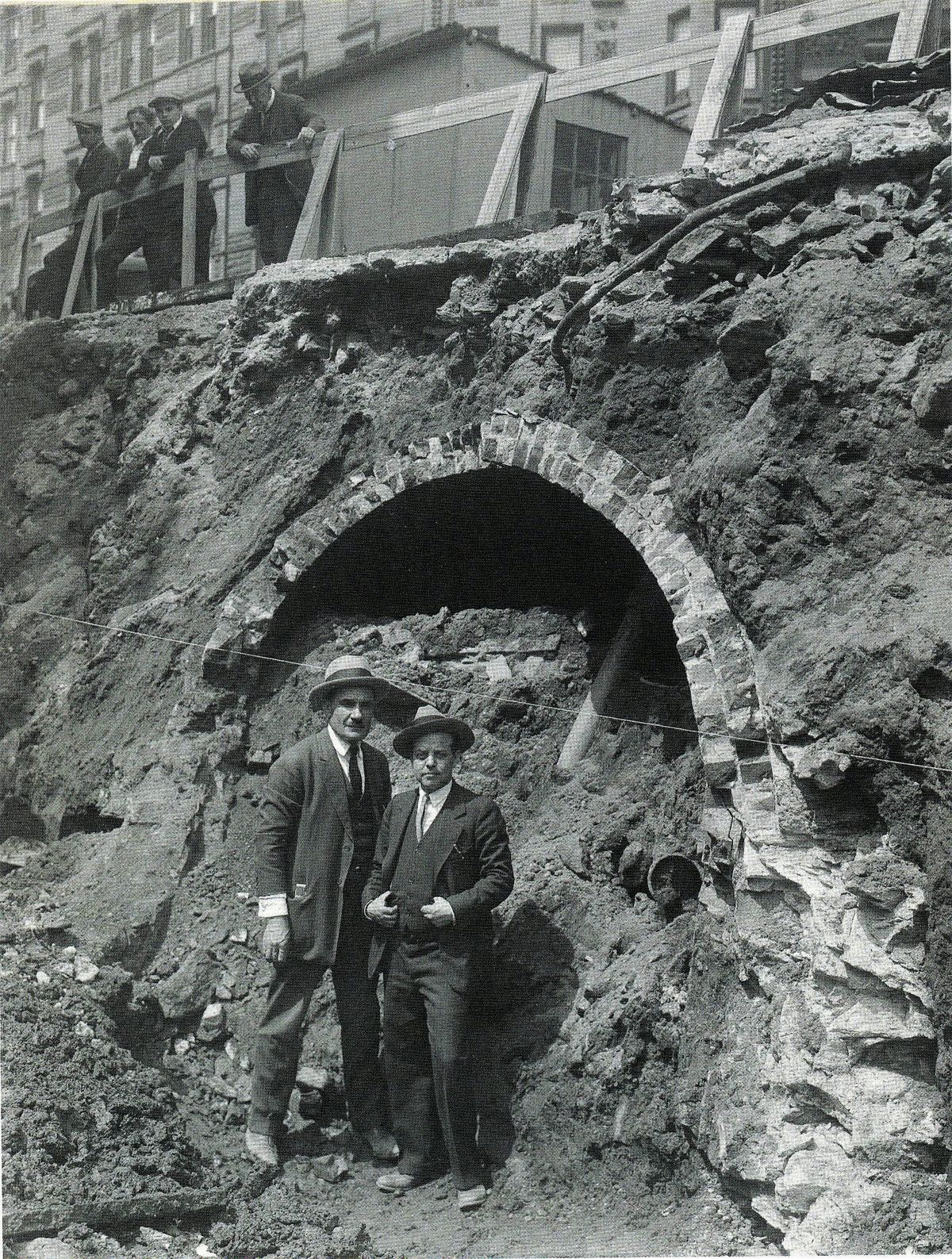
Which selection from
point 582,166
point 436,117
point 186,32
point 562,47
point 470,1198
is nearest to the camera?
point 470,1198

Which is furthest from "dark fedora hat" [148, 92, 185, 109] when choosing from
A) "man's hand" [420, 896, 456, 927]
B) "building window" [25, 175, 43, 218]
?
"man's hand" [420, 896, 456, 927]

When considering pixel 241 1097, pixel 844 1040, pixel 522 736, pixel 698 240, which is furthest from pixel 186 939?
pixel 698 240

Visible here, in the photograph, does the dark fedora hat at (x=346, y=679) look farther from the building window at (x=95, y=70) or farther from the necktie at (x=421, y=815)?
the building window at (x=95, y=70)

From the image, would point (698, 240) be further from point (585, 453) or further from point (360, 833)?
point (360, 833)

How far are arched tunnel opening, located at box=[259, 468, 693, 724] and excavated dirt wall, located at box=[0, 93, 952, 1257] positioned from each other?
2 cm

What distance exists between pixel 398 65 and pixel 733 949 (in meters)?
5.41

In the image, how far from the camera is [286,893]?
5523 mm

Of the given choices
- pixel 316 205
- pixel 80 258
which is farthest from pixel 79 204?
pixel 316 205

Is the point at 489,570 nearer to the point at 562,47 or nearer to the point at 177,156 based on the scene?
the point at 562,47

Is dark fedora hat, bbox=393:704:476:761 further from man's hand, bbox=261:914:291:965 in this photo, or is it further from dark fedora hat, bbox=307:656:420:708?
man's hand, bbox=261:914:291:965

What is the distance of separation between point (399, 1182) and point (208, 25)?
5.96 meters

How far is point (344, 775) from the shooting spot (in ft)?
18.5

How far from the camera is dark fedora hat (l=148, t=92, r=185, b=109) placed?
8473 millimetres

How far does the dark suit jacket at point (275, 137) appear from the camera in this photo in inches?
340
